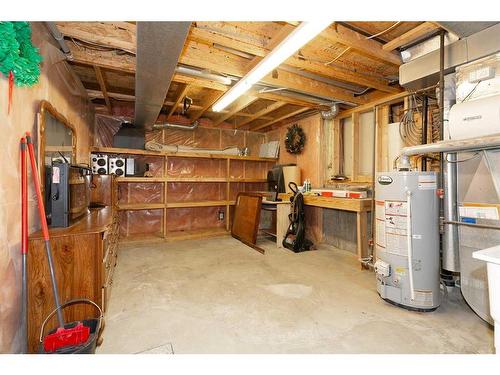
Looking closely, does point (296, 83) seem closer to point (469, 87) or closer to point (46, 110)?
point (469, 87)

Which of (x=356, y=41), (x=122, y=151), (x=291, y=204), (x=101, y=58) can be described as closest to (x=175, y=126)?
(x=122, y=151)

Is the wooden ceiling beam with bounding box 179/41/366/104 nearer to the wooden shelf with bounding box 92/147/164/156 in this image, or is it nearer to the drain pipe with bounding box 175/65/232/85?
the drain pipe with bounding box 175/65/232/85

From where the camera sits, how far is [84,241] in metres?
1.83

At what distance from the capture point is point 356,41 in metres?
2.38

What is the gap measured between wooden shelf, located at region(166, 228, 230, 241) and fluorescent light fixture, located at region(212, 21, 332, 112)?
289 cm

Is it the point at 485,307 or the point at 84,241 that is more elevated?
the point at 84,241

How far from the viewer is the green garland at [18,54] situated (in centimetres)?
138

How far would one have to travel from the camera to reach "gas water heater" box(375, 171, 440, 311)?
2.21m

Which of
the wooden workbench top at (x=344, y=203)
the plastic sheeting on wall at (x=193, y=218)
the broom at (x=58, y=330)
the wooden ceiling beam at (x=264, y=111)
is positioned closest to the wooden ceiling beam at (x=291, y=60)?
the wooden ceiling beam at (x=264, y=111)

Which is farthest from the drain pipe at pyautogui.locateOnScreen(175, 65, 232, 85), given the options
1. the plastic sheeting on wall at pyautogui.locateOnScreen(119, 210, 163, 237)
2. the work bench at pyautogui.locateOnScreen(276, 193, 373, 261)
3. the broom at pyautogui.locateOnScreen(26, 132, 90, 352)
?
the plastic sheeting on wall at pyautogui.locateOnScreen(119, 210, 163, 237)

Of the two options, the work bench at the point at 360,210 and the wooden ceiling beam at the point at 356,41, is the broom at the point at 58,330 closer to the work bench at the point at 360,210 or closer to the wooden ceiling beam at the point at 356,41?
the wooden ceiling beam at the point at 356,41

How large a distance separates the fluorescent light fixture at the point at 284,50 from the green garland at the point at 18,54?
1.75 meters
